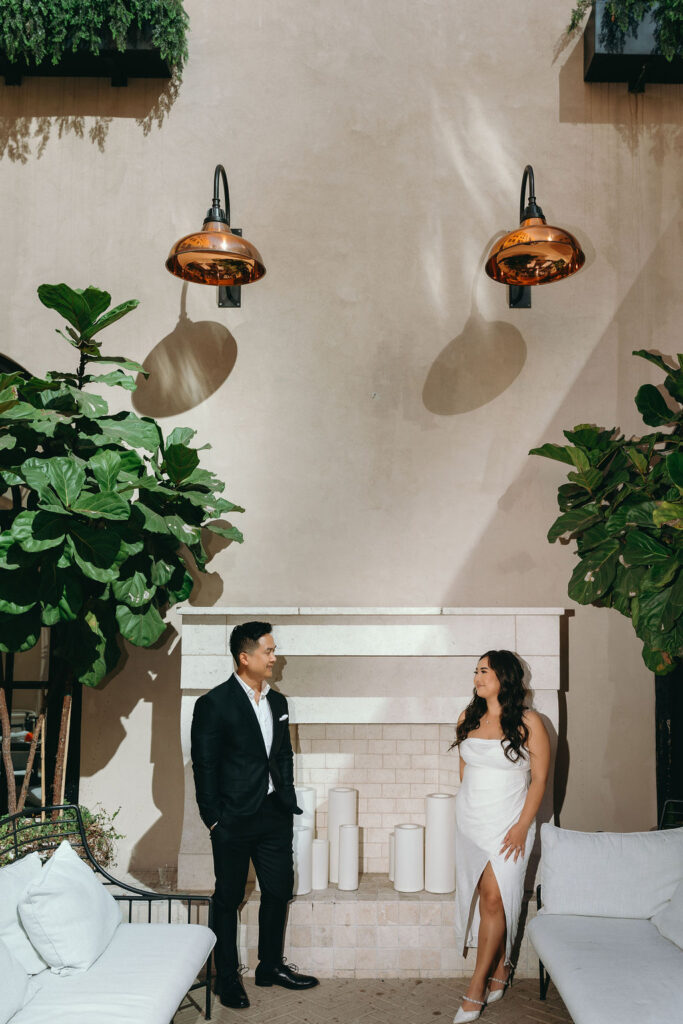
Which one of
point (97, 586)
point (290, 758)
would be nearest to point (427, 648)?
point (290, 758)

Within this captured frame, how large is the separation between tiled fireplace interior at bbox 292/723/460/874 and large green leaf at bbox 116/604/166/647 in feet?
3.71

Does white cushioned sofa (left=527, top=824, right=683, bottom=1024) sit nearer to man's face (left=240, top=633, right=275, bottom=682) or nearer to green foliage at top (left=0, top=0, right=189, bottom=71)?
man's face (left=240, top=633, right=275, bottom=682)

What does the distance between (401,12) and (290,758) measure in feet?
14.3

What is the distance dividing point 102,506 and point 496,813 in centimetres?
228

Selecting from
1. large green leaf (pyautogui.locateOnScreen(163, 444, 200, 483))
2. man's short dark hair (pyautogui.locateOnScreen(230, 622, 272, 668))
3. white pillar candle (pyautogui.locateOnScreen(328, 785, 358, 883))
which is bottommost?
white pillar candle (pyautogui.locateOnScreen(328, 785, 358, 883))

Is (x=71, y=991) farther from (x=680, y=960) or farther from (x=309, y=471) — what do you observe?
(x=309, y=471)

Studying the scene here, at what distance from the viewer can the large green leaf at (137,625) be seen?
4.05m

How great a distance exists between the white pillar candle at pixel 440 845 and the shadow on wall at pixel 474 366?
2163 mm

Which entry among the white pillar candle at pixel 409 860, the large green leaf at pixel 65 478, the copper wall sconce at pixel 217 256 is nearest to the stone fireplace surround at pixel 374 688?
the white pillar candle at pixel 409 860

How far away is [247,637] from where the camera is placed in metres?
4.12

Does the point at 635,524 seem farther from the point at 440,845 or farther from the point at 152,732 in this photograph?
the point at 152,732

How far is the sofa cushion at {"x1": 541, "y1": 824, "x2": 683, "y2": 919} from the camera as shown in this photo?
12.2ft

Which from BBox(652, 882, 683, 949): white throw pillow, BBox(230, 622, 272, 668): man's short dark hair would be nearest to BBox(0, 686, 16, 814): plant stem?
BBox(230, 622, 272, 668): man's short dark hair

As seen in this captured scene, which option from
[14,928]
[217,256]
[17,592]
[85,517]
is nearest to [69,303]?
[217,256]
